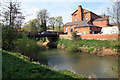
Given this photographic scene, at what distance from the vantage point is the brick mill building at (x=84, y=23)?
27584mm

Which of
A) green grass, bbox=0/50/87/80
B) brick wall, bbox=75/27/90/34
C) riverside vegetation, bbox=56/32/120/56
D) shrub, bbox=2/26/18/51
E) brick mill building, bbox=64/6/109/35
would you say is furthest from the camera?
brick mill building, bbox=64/6/109/35

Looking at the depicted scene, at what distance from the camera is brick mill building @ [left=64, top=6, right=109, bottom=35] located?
90.5 feet

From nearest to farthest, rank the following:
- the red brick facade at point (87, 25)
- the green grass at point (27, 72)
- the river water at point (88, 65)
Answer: the green grass at point (27, 72) < the river water at point (88, 65) < the red brick facade at point (87, 25)

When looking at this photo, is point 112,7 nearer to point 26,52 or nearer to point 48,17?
point 26,52

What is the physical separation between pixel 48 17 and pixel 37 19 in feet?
18.1

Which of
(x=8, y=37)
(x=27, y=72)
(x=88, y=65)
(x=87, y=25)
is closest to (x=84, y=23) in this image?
(x=87, y=25)

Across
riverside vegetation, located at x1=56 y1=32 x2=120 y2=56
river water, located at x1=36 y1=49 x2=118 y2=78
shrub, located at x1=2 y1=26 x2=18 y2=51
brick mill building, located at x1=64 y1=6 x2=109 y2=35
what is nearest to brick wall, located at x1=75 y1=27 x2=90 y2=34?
brick mill building, located at x1=64 y1=6 x2=109 y2=35

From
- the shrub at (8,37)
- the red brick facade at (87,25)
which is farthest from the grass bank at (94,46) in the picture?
the shrub at (8,37)

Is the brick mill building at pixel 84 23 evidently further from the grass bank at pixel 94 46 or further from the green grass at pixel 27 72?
the green grass at pixel 27 72

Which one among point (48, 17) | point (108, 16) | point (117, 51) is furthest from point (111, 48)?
point (48, 17)

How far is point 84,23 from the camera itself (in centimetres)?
3066

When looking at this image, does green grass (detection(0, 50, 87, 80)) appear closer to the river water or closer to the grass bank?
the river water

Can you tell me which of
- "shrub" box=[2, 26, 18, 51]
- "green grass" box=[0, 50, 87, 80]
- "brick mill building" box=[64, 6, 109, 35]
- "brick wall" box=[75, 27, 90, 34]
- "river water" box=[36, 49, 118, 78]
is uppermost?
"brick mill building" box=[64, 6, 109, 35]

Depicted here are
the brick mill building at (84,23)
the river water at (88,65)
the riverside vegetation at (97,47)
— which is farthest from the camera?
the brick mill building at (84,23)
